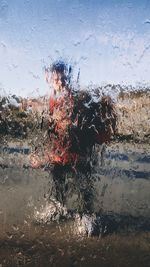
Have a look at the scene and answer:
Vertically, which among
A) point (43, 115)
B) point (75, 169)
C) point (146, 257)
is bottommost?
point (146, 257)

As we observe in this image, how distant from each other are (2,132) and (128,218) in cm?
1285

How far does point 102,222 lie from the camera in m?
9.84

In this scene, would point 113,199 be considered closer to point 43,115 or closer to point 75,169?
point 75,169

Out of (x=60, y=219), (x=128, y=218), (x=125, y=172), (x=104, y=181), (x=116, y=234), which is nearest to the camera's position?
(x=116, y=234)

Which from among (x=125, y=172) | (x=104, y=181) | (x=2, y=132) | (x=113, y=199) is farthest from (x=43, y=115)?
(x=2, y=132)

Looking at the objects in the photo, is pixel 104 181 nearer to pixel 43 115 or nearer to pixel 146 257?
pixel 43 115

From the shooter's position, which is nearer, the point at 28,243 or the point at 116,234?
the point at 28,243

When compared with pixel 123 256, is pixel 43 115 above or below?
above

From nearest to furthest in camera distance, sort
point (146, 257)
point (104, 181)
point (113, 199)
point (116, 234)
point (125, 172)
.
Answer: point (146, 257)
point (116, 234)
point (113, 199)
point (104, 181)
point (125, 172)

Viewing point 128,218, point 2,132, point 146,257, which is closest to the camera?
point 146,257

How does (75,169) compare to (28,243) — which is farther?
(75,169)

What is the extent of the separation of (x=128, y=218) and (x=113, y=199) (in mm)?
2112

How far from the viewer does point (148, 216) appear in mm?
10898

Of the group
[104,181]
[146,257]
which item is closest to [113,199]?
[104,181]
